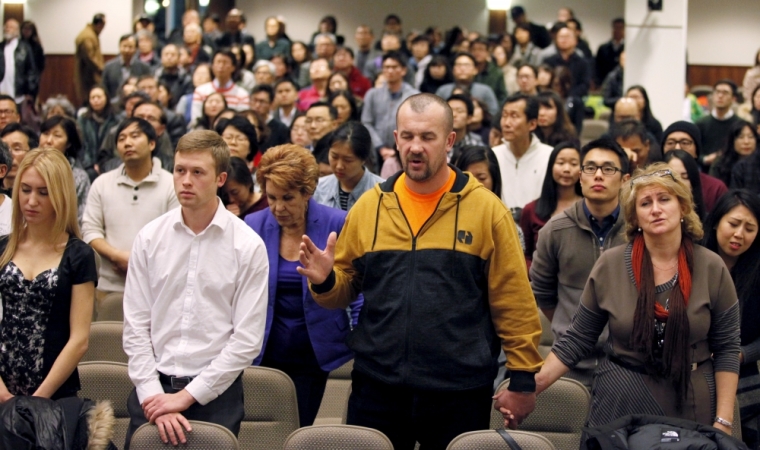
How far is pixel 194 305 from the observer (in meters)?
2.86

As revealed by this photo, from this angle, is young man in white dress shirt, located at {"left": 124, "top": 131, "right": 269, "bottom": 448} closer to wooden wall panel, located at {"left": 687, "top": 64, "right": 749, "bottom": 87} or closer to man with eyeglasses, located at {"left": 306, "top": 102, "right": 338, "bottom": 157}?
man with eyeglasses, located at {"left": 306, "top": 102, "right": 338, "bottom": 157}

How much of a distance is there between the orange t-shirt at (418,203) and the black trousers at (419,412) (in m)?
0.49

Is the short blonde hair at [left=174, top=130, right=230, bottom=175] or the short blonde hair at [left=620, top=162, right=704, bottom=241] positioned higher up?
the short blonde hair at [left=174, top=130, right=230, bottom=175]

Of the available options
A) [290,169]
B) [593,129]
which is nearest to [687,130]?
[290,169]

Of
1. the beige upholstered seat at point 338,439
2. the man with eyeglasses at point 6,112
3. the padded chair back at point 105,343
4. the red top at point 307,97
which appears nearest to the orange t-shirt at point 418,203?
the beige upholstered seat at point 338,439

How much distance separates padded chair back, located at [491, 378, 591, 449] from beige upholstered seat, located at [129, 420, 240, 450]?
Answer: 1.13m


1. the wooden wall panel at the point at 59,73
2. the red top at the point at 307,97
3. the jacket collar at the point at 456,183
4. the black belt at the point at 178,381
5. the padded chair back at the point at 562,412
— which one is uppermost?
the wooden wall panel at the point at 59,73

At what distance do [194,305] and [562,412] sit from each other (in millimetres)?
1362

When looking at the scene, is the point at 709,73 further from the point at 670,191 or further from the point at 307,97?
the point at 670,191

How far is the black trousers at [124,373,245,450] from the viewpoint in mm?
2900

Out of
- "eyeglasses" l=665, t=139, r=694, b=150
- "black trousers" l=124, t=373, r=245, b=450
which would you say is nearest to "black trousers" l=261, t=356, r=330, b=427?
"black trousers" l=124, t=373, r=245, b=450

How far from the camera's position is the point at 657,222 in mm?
3020

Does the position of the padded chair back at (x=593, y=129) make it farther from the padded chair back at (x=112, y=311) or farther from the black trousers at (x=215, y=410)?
the black trousers at (x=215, y=410)

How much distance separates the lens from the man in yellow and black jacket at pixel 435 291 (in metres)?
2.77
